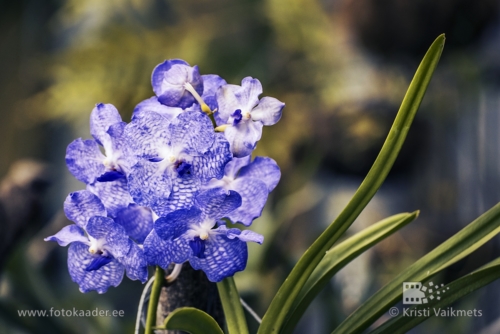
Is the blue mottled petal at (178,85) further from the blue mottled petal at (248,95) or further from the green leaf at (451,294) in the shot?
the green leaf at (451,294)

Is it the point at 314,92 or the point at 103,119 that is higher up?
the point at 314,92

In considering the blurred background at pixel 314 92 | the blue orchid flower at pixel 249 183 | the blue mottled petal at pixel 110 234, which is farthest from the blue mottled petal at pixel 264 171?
the blurred background at pixel 314 92

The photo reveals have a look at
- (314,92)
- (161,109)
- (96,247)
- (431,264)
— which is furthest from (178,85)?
(314,92)

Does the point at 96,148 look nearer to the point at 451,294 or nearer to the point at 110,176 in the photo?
the point at 110,176

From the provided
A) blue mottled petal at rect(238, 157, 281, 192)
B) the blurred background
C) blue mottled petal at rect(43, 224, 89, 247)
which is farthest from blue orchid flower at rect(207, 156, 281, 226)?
the blurred background

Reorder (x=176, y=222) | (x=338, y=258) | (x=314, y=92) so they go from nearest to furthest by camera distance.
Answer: (x=176, y=222) → (x=338, y=258) → (x=314, y=92)

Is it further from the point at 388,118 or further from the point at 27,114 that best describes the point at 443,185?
the point at 27,114
